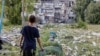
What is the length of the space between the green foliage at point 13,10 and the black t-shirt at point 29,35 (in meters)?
14.6

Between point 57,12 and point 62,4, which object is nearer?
point 57,12

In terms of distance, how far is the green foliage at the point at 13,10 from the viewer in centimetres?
2031

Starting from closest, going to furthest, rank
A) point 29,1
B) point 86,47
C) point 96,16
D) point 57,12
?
1. point 86,47
2. point 29,1
3. point 96,16
4. point 57,12

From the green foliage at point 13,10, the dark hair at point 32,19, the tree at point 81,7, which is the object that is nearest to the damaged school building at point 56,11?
the tree at point 81,7

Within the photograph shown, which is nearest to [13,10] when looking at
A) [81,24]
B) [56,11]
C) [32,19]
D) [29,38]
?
[81,24]

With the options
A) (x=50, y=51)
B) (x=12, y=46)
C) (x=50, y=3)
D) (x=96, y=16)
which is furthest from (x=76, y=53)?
(x=50, y=3)

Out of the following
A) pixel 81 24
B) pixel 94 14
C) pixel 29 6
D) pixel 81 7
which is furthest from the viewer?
pixel 81 7

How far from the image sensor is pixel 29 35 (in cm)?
577

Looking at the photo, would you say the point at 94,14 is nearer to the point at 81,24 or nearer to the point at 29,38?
the point at 81,24

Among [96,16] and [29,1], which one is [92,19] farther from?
[29,1]

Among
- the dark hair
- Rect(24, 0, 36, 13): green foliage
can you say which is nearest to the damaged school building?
Rect(24, 0, 36, 13): green foliage

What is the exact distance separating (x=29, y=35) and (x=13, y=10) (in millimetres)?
14943

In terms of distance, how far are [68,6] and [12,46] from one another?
3264 centimetres

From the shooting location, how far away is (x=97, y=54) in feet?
24.8
